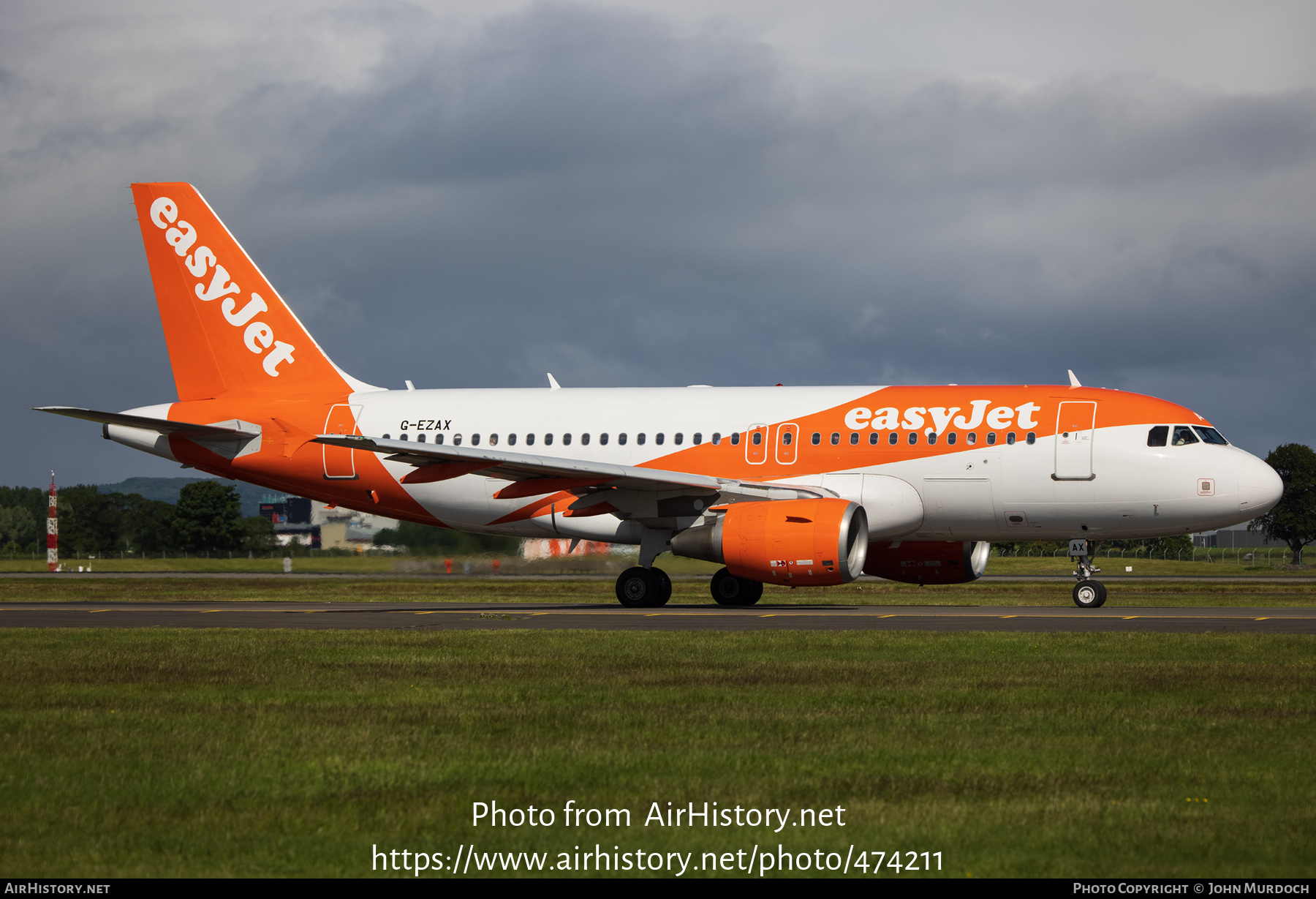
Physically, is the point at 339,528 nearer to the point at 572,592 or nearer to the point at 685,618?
the point at 572,592

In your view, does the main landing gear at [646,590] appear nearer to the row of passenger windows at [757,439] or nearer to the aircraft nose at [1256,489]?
the row of passenger windows at [757,439]

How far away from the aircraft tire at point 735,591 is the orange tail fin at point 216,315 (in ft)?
30.7

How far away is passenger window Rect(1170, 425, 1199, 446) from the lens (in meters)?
24.2

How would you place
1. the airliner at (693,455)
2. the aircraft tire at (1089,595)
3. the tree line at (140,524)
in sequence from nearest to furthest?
1. the airliner at (693,455)
2. the aircraft tire at (1089,595)
3. the tree line at (140,524)

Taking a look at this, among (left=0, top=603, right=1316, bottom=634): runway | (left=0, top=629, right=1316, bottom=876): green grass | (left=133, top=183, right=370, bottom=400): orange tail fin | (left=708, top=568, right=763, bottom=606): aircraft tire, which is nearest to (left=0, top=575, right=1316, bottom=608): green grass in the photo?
(left=708, top=568, right=763, bottom=606): aircraft tire

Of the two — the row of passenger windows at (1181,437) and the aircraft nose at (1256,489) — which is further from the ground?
the row of passenger windows at (1181,437)

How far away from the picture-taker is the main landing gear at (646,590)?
25938mm

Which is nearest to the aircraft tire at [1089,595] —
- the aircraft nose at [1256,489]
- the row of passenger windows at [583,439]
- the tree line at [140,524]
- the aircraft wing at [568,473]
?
the aircraft nose at [1256,489]

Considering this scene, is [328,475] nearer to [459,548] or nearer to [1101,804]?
[459,548]

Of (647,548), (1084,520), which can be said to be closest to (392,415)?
(647,548)

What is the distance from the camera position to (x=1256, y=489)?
2380cm

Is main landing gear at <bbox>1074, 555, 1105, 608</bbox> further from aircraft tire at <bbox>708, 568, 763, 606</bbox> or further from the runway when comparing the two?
aircraft tire at <bbox>708, 568, 763, 606</bbox>

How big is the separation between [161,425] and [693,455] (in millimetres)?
10736

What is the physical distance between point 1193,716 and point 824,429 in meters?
15.4
